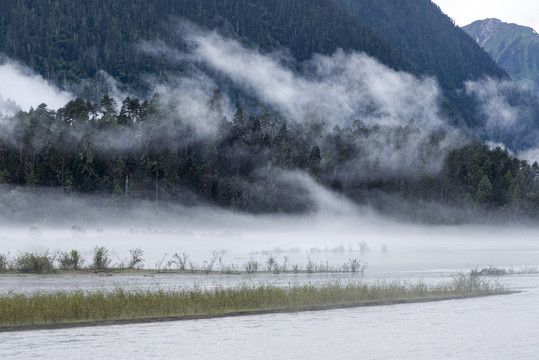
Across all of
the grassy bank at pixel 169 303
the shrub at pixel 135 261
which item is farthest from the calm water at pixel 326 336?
the shrub at pixel 135 261

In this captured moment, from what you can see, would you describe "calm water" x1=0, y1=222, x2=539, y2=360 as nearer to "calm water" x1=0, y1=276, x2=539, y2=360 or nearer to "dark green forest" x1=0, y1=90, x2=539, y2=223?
"calm water" x1=0, y1=276, x2=539, y2=360

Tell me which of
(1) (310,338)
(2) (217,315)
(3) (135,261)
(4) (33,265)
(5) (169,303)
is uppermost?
(3) (135,261)

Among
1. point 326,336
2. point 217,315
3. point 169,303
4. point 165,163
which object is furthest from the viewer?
point 165,163

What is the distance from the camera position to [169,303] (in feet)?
119

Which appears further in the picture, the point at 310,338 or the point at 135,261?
the point at 135,261

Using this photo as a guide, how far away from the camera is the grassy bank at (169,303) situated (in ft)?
107

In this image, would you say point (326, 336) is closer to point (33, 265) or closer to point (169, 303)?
point (169, 303)

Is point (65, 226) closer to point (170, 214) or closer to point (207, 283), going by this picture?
point (170, 214)

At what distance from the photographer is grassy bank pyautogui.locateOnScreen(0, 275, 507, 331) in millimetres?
32656

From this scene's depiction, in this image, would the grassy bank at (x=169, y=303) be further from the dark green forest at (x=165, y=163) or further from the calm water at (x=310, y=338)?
the dark green forest at (x=165, y=163)

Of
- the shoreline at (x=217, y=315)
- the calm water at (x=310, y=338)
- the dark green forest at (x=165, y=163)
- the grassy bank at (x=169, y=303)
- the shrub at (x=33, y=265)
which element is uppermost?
the dark green forest at (x=165, y=163)

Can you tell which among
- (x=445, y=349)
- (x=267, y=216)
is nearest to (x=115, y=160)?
(x=267, y=216)

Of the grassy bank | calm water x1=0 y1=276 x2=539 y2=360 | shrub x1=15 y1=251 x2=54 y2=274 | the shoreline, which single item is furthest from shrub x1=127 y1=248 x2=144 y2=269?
calm water x1=0 y1=276 x2=539 y2=360

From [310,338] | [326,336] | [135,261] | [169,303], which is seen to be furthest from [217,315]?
[135,261]
